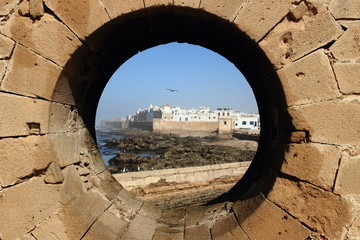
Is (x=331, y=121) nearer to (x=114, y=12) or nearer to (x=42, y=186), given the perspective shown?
(x=114, y=12)

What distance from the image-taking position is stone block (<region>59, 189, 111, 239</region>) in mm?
2191

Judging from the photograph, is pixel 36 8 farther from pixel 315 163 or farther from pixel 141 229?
pixel 315 163

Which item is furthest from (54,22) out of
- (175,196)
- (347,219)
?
(175,196)

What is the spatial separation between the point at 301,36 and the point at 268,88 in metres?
0.58

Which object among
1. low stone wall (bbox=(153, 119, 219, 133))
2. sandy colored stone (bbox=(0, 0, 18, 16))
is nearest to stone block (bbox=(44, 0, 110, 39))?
sandy colored stone (bbox=(0, 0, 18, 16))

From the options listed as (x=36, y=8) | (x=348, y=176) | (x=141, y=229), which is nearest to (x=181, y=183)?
(x=141, y=229)

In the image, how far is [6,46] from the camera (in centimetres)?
205

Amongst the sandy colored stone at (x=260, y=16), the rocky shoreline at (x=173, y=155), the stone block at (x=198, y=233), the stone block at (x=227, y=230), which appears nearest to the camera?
the sandy colored stone at (x=260, y=16)

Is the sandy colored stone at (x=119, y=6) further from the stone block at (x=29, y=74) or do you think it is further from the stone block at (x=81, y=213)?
the stone block at (x=81, y=213)

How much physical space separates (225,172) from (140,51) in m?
8.77

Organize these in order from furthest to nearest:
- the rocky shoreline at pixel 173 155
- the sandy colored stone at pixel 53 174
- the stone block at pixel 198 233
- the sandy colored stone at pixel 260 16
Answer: the rocky shoreline at pixel 173 155 → the stone block at pixel 198 233 → the sandy colored stone at pixel 53 174 → the sandy colored stone at pixel 260 16

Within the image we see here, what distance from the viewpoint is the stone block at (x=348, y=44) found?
1.97 metres

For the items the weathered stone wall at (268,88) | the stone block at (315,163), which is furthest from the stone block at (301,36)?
the stone block at (315,163)

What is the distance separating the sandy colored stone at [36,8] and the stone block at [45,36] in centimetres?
4
